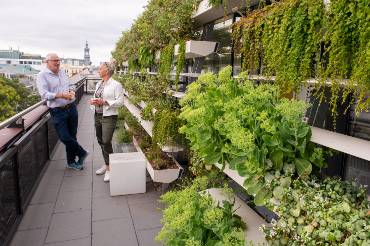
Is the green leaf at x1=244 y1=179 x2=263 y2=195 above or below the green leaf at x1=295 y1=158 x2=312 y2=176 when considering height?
below

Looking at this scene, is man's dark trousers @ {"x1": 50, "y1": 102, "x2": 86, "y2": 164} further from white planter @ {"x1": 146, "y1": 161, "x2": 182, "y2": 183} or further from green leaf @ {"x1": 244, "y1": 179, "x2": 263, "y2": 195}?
green leaf @ {"x1": 244, "y1": 179, "x2": 263, "y2": 195}

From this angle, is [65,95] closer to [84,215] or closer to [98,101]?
[98,101]

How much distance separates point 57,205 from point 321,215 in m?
3.45

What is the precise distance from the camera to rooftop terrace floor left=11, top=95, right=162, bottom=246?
10.8 ft

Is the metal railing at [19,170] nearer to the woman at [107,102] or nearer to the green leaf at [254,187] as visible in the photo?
the woman at [107,102]

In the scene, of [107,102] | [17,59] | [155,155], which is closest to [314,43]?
[155,155]

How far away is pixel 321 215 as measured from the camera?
150 cm

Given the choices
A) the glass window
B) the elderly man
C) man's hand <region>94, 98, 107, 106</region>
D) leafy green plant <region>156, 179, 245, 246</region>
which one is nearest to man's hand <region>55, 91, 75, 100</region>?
the elderly man

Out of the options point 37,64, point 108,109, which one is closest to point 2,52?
point 37,64

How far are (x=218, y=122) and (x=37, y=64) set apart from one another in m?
106

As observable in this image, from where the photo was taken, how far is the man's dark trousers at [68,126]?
201 inches

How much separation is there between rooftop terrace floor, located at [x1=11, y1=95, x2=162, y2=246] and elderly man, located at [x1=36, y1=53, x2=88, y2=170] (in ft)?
2.02

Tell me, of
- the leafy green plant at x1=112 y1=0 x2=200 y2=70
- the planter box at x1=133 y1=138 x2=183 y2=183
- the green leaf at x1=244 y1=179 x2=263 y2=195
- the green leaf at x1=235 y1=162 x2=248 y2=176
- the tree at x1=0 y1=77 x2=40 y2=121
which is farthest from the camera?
the tree at x1=0 y1=77 x2=40 y2=121

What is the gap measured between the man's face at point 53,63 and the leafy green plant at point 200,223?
133 inches
